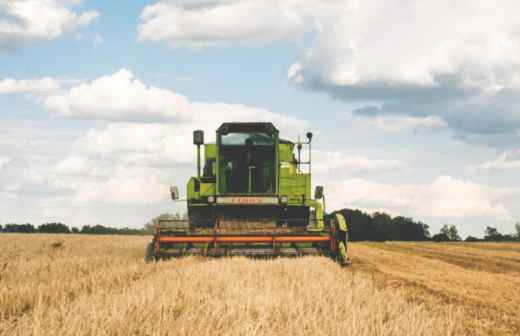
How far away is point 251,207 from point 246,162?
4.21 ft

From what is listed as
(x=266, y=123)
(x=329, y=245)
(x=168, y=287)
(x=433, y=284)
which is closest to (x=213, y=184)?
(x=266, y=123)

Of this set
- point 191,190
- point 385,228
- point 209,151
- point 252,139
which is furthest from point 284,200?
point 385,228

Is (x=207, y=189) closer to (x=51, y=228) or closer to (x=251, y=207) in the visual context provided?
(x=251, y=207)

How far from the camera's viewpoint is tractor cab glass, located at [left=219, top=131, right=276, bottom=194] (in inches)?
627

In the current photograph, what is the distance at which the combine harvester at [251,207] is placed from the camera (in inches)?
547

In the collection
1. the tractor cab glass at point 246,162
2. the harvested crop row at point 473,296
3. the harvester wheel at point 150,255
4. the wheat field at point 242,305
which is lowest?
the harvested crop row at point 473,296

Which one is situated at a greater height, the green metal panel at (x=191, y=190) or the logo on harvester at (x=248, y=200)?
the green metal panel at (x=191, y=190)

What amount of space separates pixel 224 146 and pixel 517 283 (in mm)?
7797

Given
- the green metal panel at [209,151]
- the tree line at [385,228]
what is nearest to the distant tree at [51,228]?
the tree line at [385,228]

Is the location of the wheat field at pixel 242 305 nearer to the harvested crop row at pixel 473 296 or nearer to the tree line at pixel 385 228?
the harvested crop row at pixel 473 296

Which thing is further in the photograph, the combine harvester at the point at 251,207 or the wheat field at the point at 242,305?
the combine harvester at the point at 251,207

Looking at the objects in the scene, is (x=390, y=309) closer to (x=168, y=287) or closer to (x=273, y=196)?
(x=168, y=287)

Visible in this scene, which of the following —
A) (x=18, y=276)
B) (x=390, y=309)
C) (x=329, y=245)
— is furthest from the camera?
(x=329, y=245)

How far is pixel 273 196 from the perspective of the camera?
1526 centimetres
